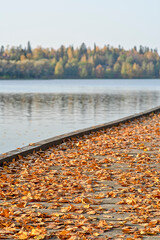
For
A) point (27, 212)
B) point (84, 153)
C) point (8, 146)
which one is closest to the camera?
point (27, 212)

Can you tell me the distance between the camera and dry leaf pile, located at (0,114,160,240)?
19.8ft

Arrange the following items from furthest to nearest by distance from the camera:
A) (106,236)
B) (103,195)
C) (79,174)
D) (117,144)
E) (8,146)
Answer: (8,146) → (117,144) → (79,174) → (103,195) → (106,236)

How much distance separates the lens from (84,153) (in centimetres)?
1280

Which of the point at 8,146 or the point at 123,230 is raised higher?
the point at 123,230

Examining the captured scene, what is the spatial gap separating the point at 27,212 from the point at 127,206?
5.27 ft

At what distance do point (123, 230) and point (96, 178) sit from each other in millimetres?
3531

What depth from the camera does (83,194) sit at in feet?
26.3

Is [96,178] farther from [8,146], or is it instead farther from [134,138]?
[8,146]

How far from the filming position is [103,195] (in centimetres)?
794

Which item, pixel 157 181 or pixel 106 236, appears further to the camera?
pixel 157 181

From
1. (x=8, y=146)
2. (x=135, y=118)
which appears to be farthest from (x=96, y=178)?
(x=135, y=118)

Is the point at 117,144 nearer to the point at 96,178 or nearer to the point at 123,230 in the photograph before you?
the point at 96,178

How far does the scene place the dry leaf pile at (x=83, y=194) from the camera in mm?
6047

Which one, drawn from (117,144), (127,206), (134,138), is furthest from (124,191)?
(134,138)
